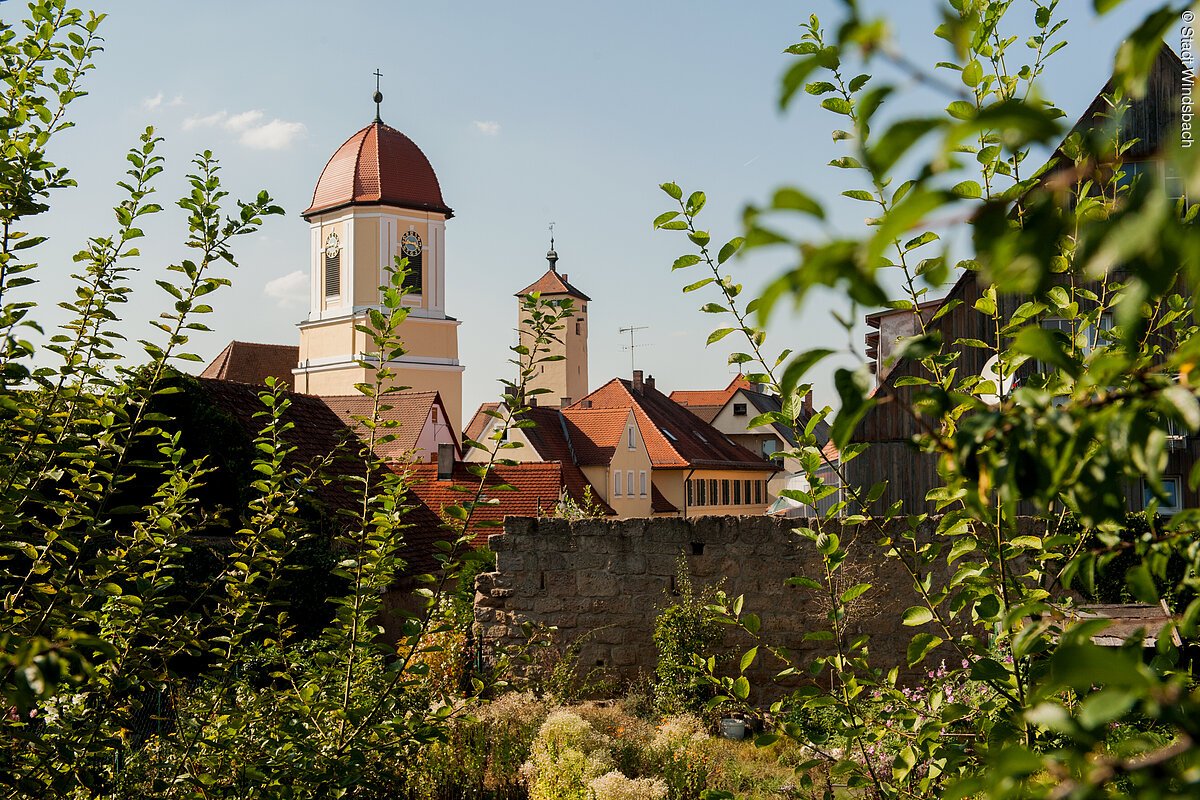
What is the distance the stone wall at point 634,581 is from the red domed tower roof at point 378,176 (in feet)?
112

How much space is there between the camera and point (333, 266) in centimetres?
4203

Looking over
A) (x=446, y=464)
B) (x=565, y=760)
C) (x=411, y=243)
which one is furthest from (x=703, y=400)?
(x=565, y=760)

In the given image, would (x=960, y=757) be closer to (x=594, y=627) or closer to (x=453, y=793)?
(x=453, y=793)

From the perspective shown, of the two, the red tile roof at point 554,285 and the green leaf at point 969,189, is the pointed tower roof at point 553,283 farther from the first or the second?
the green leaf at point 969,189

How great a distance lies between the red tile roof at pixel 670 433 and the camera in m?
32.6

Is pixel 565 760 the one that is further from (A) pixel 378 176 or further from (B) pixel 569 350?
(B) pixel 569 350

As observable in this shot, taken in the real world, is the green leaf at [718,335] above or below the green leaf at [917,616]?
above

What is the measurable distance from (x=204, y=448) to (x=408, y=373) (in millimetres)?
30452

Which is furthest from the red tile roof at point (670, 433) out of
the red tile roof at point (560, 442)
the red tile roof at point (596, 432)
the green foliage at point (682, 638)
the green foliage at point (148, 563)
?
the green foliage at point (148, 563)

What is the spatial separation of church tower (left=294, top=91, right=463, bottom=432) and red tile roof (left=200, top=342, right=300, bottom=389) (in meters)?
0.70

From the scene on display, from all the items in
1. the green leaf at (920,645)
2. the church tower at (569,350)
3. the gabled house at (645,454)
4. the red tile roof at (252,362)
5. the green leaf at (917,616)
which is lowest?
the green leaf at (920,645)

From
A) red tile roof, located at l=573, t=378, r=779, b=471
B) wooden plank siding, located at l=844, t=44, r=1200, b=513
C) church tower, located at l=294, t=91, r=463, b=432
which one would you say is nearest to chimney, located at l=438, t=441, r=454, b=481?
wooden plank siding, located at l=844, t=44, r=1200, b=513

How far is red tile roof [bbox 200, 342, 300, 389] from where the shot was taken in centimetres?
3709

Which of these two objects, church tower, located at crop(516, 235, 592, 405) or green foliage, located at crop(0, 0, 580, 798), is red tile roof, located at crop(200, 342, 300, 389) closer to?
church tower, located at crop(516, 235, 592, 405)
